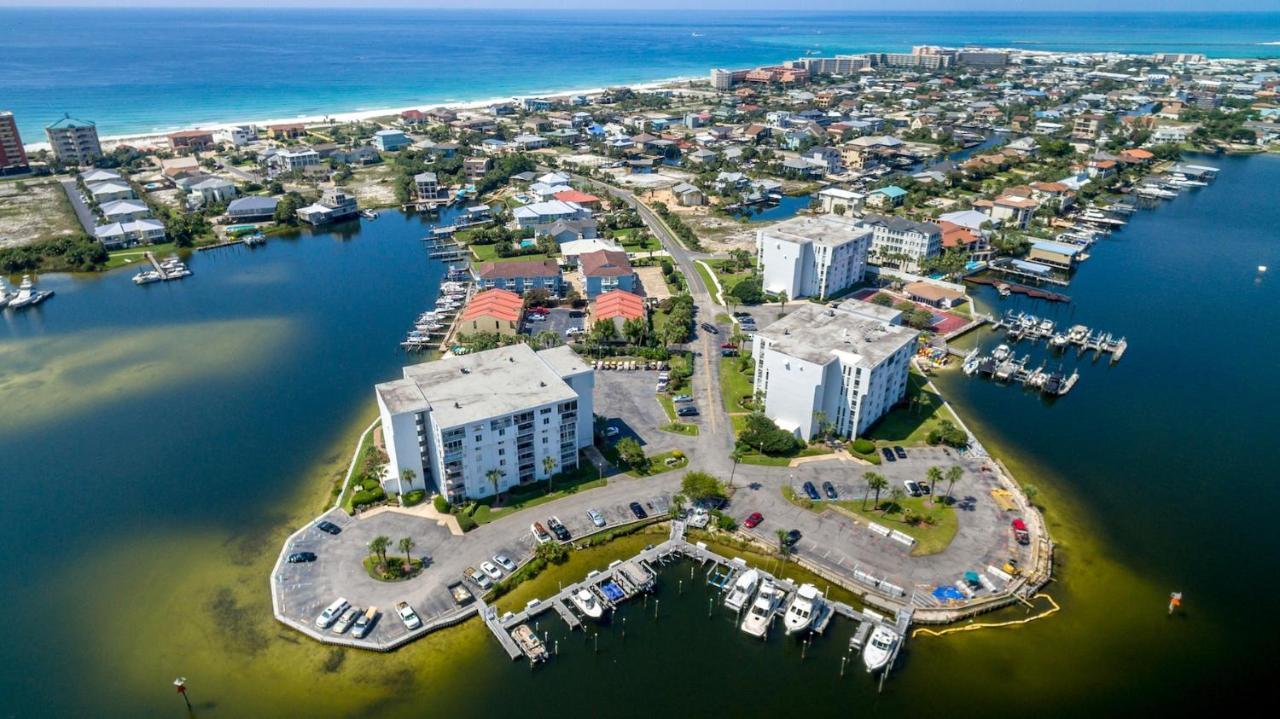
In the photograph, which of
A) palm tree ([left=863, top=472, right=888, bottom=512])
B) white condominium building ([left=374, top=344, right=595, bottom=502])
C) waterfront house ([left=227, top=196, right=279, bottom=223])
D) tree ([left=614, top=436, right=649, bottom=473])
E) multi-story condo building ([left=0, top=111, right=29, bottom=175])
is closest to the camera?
white condominium building ([left=374, top=344, right=595, bottom=502])

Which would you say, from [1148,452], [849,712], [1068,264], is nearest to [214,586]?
[849,712]

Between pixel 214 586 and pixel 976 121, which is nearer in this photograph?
pixel 214 586

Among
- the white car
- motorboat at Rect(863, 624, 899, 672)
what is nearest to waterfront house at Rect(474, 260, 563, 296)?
the white car

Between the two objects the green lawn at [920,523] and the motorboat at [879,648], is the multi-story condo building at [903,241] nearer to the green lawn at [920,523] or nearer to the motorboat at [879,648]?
the green lawn at [920,523]

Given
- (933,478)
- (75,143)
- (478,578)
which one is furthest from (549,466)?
(75,143)

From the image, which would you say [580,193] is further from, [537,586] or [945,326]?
[537,586]

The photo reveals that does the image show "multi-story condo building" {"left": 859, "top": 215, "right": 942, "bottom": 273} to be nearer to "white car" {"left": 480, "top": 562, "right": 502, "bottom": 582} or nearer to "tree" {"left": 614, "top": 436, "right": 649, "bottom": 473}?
"tree" {"left": 614, "top": 436, "right": 649, "bottom": 473}
